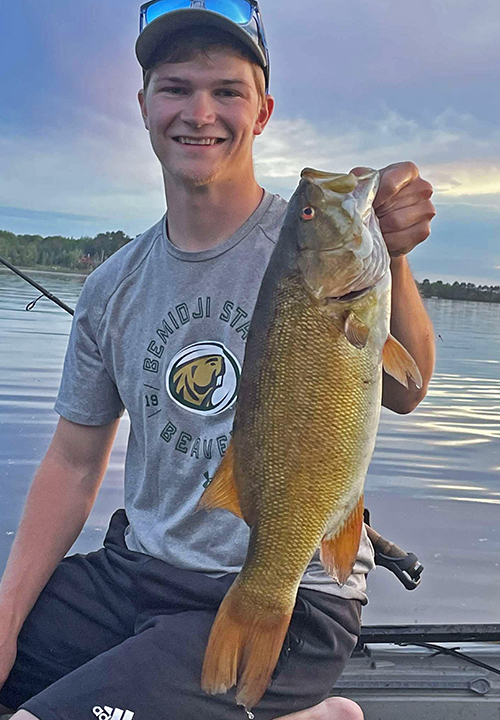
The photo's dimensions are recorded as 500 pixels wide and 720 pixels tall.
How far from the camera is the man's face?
2412 mm

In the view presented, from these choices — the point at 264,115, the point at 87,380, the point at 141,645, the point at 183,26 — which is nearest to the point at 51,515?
the point at 87,380

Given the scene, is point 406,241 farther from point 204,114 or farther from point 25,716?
point 25,716

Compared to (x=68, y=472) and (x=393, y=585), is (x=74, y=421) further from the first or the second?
(x=393, y=585)

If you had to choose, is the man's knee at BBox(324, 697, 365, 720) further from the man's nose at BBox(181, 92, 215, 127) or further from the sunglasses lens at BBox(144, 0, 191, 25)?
the sunglasses lens at BBox(144, 0, 191, 25)

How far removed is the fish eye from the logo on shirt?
657 mm

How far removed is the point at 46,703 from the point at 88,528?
2.82 m

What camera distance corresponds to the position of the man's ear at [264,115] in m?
2.59

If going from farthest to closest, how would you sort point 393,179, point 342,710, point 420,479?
point 420,479
point 342,710
point 393,179

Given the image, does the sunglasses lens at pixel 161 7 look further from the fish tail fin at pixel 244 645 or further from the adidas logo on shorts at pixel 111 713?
the adidas logo on shorts at pixel 111 713

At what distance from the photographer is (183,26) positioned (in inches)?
94.3

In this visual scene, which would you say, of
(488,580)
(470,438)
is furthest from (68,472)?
(470,438)

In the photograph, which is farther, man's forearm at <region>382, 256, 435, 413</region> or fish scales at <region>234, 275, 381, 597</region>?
man's forearm at <region>382, 256, 435, 413</region>

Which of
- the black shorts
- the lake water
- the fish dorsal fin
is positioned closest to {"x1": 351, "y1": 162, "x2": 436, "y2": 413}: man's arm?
the lake water

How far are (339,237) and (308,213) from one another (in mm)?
97
